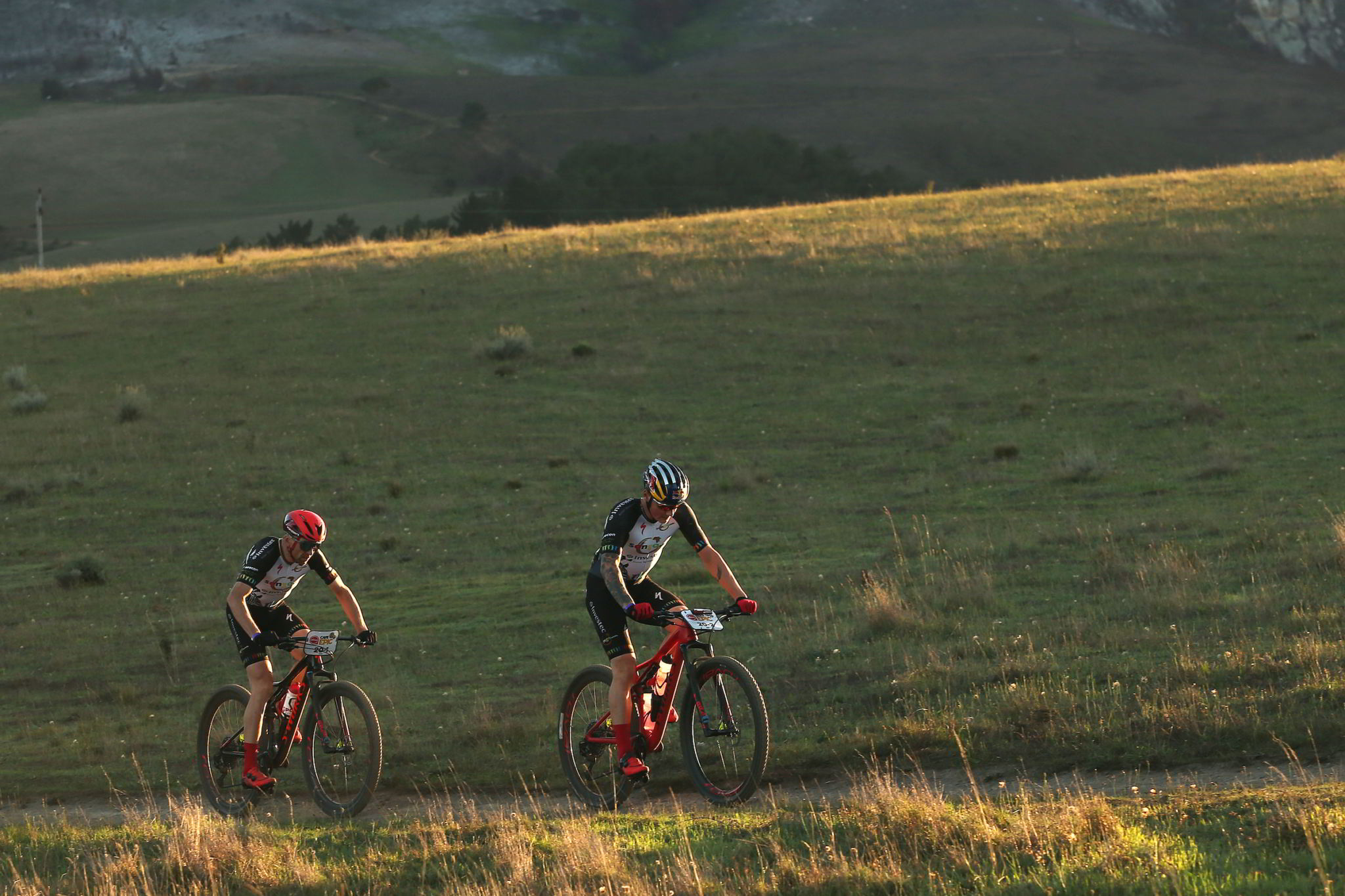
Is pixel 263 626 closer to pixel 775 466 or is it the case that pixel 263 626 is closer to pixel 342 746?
pixel 342 746

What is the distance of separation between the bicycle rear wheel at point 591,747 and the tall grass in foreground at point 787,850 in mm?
304

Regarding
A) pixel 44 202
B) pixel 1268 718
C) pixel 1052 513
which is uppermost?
pixel 1268 718

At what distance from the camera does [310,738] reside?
1112 cm

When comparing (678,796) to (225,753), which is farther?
(225,753)

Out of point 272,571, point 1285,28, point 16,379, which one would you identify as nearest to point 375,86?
point 1285,28

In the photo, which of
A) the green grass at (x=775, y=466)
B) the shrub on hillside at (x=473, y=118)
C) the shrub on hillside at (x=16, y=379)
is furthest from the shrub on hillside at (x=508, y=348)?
the shrub on hillside at (x=473, y=118)

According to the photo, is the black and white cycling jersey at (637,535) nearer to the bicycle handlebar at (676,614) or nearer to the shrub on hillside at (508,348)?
the bicycle handlebar at (676,614)

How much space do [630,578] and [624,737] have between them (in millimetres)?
1096

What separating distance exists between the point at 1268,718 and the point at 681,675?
13.6 feet

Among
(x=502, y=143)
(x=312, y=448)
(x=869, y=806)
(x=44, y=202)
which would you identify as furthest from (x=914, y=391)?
(x=502, y=143)

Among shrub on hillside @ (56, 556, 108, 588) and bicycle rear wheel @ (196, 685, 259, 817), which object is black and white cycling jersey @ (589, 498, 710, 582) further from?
shrub on hillside @ (56, 556, 108, 588)

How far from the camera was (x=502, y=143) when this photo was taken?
137 meters

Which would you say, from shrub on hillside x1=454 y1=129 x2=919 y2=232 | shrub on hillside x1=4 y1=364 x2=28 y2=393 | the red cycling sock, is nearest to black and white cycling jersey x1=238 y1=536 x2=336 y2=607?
the red cycling sock

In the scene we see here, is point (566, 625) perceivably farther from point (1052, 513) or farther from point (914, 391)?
point (914, 391)
